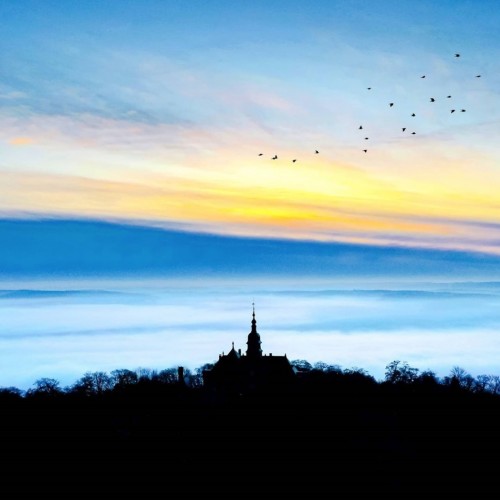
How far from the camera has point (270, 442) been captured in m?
43.0

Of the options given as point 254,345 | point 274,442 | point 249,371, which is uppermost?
point 254,345

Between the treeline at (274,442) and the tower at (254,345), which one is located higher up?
the tower at (254,345)

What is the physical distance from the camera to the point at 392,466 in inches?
1524

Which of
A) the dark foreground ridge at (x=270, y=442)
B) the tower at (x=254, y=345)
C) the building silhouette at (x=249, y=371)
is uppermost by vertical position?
the tower at (x=254, y=345)

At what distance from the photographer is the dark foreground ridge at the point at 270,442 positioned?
122 ft

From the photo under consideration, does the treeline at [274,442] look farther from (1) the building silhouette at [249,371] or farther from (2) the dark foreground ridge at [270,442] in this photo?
(1) the building silhouette at [249,371]

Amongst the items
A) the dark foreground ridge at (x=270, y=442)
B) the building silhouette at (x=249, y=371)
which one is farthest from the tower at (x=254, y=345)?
the dark foreground ridge at (x=270, y=442)

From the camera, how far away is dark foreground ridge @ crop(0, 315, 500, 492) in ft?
122

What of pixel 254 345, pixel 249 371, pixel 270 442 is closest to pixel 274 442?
pixel 270 442

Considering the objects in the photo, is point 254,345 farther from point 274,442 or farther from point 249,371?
point 274,442

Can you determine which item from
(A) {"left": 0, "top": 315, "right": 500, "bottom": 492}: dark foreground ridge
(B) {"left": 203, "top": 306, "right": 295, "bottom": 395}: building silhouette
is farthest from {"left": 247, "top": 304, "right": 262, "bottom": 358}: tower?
(A) {"left": 0, "top": 315, "right": 500, "bottom": 492}: dark foreground ridge

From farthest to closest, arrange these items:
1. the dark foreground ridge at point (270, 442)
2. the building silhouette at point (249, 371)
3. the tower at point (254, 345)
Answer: the tower at point (254, 345) → the building silhouette at point (249, 371) → the dark foreground ridge at point (270, 442)

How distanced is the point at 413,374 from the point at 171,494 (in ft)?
307

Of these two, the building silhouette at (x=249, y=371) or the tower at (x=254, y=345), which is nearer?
the building silhouette at (x=249, y=371)
